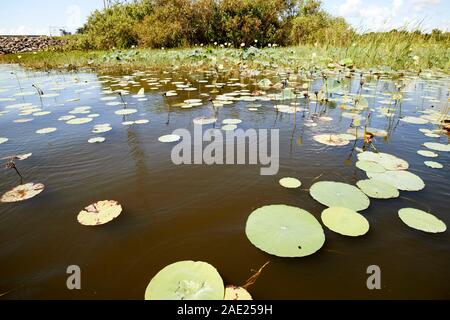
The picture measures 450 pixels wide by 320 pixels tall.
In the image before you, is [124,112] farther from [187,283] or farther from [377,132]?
[377,132]

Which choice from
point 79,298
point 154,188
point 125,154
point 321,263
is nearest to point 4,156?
point 125,154

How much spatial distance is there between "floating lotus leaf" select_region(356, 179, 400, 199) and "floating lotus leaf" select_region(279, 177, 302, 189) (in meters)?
0.40

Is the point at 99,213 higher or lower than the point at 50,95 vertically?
lower

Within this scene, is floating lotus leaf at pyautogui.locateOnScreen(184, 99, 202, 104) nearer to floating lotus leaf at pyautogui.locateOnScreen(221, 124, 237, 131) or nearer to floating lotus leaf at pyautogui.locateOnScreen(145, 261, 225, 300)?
floating lotus leaf at pyautogui.locateOnScreen(221, 124, 237, 131)

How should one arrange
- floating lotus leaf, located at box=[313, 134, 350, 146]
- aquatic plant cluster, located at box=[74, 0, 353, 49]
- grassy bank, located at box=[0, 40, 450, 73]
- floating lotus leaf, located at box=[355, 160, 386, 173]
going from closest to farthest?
floating lotus leaf, located at box=[355, 160, 386, 173] < floating lotus leaf, located at box=[313, 134, 350, 146] < grassy bank, located at box=[0, 40, 450, 73] < aquatic plant cluster, located at box=[74, 0, 353, 49]

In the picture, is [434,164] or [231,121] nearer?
[434,164]

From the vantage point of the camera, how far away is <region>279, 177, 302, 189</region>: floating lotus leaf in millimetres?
1720

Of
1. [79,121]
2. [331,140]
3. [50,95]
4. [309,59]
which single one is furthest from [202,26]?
[331,140]

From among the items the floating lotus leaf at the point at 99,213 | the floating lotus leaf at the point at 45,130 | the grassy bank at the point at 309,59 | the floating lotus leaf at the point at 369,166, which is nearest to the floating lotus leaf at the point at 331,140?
the floating lotus leaf at the point at 369,166

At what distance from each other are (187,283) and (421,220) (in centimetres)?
127

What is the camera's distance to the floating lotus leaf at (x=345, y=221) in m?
1.30

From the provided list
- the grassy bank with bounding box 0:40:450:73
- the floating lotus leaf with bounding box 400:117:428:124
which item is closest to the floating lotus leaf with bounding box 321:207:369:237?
the floating lotus leaf with bounding box 400:117:428:124

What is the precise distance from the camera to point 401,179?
1.76m
